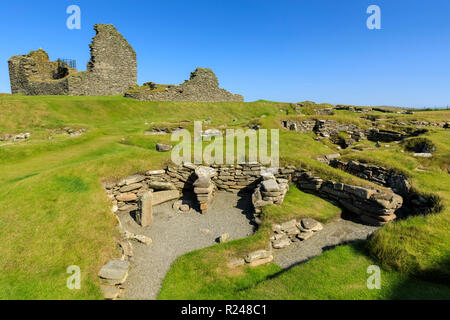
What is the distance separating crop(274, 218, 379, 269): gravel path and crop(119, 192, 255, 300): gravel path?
1716 millimetres

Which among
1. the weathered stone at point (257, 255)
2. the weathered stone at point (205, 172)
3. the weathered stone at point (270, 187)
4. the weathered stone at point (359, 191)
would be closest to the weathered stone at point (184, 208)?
the weathered stone at point (205, 172)

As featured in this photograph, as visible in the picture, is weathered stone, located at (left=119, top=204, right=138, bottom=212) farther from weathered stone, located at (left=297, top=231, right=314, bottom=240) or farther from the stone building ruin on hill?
the stone building ruin on hill

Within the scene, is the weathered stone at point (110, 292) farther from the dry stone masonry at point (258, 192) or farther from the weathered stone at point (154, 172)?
the weathered stone at point (154, 172)

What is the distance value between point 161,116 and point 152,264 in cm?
2426

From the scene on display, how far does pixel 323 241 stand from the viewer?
8.11 metres

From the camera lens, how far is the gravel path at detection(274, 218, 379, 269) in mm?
7336

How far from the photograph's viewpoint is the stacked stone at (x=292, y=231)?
8000mm

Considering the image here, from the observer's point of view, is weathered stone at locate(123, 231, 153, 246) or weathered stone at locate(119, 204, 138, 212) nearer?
weathered stone at locate(123, 231, 153, 246)

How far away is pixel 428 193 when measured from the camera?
8961mm

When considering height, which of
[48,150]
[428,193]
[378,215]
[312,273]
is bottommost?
[312,273]

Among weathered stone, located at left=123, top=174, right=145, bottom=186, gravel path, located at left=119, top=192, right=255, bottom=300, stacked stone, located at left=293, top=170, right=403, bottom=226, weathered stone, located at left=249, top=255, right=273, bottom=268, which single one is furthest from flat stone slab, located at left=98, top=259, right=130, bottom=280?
stacked stone, located at left=293, top=170, right=403, bottom=226
